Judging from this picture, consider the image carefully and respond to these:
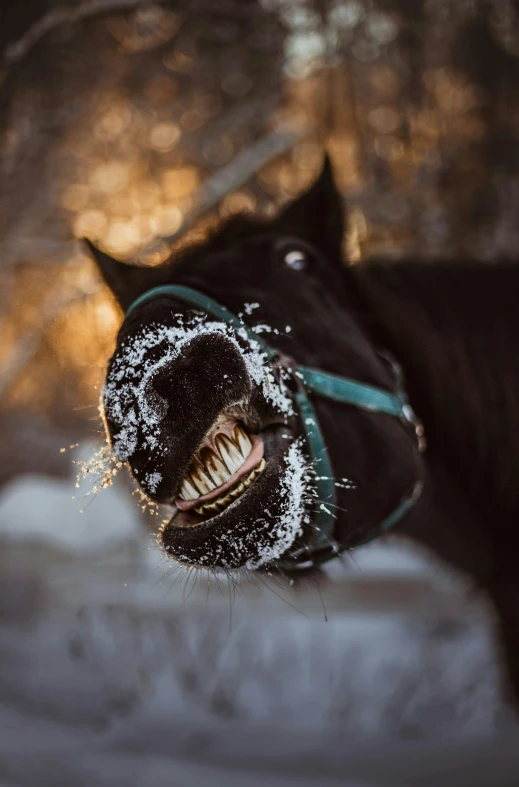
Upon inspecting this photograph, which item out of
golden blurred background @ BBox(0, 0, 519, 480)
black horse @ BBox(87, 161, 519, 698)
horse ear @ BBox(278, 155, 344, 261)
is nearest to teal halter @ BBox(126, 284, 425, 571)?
black horse @ BBox(87, 161, 519, 698)

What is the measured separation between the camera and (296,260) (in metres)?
0.78

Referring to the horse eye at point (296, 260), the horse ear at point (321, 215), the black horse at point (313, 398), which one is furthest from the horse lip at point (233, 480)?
the horse ear at point (321, 215)

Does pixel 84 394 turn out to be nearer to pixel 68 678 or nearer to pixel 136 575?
pixel 68 678

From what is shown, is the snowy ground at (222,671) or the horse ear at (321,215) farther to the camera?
the snowy ground at (222,671)

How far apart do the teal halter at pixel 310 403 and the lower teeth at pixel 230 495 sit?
0.09m

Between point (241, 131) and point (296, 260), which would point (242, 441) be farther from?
point (241, 131)

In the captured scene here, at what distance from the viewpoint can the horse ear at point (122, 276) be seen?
27.4 inches

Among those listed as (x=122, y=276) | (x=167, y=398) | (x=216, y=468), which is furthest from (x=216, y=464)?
(x=122, y=276)

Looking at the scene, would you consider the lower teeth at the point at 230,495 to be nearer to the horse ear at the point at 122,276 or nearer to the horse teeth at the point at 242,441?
the horse teeth at the point at 242,441

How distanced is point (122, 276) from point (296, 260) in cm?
28

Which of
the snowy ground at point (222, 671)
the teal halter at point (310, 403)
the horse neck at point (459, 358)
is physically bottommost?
the snowy ground at point (222, 671)

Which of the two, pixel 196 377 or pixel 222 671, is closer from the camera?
pixel 196 377

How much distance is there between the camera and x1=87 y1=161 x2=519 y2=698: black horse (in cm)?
50

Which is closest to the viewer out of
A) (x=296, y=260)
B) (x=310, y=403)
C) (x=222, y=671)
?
(x=310, y=403)
